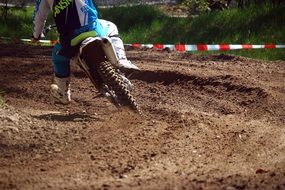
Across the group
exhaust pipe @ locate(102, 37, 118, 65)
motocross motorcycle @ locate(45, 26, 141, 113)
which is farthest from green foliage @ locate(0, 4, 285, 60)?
exhaust pipe @ locate(102, 37, 118, 65)

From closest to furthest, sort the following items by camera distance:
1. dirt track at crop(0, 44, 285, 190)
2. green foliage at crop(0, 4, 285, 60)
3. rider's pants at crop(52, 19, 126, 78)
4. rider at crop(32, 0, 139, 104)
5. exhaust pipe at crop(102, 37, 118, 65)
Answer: dirt track at crop(0, 44, 285, 190), exhaust pipe at crop(102, 37, 118, 65), rider at crop(32, 0, 139, 104), rider's pants at crop(52, 19, 126, 78), green foliage at crop(0, 4, 285, 60)

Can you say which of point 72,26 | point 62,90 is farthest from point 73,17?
point 62,90

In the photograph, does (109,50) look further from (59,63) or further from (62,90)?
(62,90)

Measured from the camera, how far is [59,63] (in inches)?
236

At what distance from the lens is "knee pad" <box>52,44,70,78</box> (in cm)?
589

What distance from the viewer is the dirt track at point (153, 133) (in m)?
3.91

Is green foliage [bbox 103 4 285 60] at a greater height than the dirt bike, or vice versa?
the dirt bike

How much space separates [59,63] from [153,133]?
1478 mm

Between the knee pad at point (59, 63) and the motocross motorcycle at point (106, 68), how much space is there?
241 mm

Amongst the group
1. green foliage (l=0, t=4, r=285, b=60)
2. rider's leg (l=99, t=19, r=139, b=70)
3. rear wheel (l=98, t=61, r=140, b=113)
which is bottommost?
green foliage (l=0, t=4, r=285, b=60)

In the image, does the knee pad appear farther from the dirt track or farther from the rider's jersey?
the dirt track

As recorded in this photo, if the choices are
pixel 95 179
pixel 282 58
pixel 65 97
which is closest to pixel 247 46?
pixel 282 58

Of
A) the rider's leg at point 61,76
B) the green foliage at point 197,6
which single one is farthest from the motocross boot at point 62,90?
the green foliage at point 197,6

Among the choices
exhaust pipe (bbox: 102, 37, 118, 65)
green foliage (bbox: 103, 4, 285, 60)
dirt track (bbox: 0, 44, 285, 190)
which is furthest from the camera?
green foliage (bbox: 103, 4, 285, 60)
